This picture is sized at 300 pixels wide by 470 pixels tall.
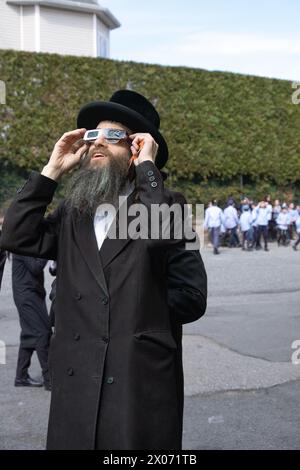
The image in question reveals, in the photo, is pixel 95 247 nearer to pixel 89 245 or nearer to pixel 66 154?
pixel 89 245

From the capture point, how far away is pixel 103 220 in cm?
276

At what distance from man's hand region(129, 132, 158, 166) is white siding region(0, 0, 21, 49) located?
2725cm

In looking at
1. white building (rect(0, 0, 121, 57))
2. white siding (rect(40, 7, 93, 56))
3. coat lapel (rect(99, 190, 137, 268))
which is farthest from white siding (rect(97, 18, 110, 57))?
coat lapel (rect(99, 190, 137, 268))

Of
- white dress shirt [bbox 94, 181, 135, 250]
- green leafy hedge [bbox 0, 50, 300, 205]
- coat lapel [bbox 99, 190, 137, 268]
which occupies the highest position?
green leafy hedge [bbox 0, 50, 300, 205]

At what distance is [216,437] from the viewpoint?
4.73 meters

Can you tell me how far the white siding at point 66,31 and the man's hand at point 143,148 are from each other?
27.3m

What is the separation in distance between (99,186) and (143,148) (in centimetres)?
24

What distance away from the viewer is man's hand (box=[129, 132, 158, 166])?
8.83ft

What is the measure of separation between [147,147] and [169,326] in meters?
0.75

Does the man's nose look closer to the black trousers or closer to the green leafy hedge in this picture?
the black trousers

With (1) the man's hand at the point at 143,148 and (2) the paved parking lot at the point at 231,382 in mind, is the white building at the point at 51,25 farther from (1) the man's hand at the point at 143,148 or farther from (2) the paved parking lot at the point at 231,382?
(1) the man's hand at the point at 143,148

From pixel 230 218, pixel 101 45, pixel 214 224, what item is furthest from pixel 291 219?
pixel 101 45

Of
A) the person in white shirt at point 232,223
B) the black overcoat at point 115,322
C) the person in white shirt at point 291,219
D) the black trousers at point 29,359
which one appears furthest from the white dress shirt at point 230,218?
the black overcoat at point 115,322

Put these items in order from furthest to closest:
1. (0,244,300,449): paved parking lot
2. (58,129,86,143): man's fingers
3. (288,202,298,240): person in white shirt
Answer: (288,202,298,240): person in white shirt, (0,244,300,449): paved parking lot, (58,129,86,143): man's fingers
